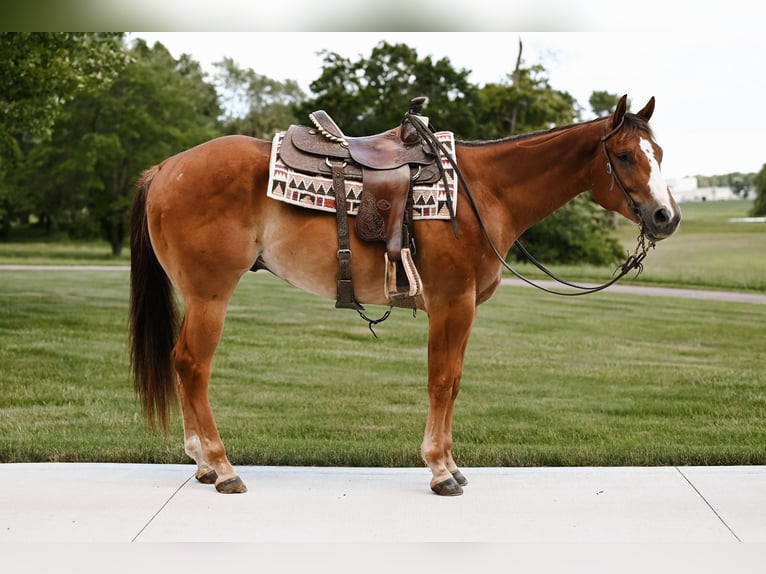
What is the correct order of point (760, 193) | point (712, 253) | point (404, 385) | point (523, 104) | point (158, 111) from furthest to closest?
point (158, 111)
point (523, 104)
point (712, 253)
point (760, 193)
point (404, 385)

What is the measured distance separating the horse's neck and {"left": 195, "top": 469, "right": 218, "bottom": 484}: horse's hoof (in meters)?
1.86

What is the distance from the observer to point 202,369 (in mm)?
4316

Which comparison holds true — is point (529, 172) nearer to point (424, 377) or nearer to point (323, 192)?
point (323, 192)

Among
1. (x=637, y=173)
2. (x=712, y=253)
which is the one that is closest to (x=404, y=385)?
(x=637, y=173)

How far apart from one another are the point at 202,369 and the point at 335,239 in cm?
89

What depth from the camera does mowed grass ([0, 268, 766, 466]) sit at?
5441 millimetres

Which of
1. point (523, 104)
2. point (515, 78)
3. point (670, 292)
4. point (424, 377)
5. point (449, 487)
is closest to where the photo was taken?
point (449, 487)

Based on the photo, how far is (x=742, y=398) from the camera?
728 centimetres

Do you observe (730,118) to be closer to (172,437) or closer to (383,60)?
(383,60)

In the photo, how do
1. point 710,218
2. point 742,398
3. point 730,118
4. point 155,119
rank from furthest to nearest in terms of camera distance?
point 155,119 → point 710,218 → point 730,118 → point 742,398

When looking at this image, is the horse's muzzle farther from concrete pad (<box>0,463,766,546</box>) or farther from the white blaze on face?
concrete pad (<box>0,463,766,546</box>)

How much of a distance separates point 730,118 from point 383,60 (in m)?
7.73

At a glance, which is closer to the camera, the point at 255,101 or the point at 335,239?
the point at 335,239

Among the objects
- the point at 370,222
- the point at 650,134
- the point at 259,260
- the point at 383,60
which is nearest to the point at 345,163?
the point at 370,222
